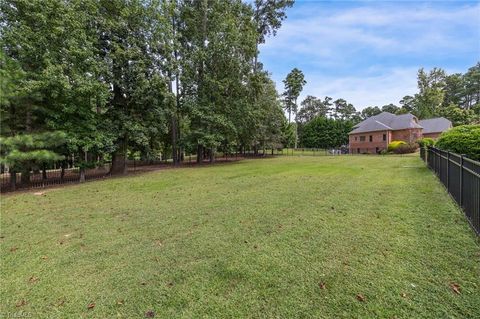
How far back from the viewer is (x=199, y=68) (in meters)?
19.2

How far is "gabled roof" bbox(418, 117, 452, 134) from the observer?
116ft

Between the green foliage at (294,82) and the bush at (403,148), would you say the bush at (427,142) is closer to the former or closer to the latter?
Answer: the bush at (403,148)

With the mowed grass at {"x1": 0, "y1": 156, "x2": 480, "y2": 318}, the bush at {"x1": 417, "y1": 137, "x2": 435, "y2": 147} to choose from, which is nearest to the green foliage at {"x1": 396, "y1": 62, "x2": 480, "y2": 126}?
the bush at {"x1": 417, "y1": 137, "x2": 435, "y2": 147}

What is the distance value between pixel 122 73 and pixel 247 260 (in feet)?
43.1

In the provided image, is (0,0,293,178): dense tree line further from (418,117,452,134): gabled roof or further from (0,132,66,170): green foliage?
(418,117,452,134): gabled roof

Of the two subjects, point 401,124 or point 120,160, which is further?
point 401,124

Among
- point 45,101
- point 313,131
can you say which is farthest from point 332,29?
point 313,131

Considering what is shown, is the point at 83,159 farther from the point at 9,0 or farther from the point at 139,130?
the point at 9,0

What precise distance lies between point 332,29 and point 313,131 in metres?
37.5

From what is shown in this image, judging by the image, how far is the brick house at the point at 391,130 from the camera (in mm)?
34156

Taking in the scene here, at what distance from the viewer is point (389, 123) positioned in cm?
3641

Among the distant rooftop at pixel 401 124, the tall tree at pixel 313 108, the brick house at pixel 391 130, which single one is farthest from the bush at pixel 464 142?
the tall tree at pixel 313 108

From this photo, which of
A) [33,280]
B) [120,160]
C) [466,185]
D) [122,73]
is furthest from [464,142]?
[120,160]

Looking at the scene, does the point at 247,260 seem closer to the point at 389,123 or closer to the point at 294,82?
the point at 389,123
